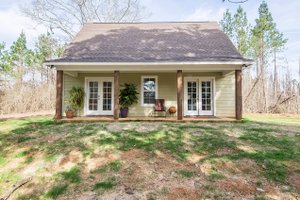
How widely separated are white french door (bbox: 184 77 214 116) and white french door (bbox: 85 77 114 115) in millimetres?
3913

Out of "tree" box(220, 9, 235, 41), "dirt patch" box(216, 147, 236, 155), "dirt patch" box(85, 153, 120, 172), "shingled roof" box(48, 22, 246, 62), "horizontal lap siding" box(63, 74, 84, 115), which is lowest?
"dirt patch" box(85, 153, 120, 172)

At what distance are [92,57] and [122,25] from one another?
5038 millimetres

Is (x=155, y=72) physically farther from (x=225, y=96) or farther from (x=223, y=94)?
(x=225, y=96)

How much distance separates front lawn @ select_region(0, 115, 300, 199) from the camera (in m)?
3.15

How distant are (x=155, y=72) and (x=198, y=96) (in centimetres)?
252

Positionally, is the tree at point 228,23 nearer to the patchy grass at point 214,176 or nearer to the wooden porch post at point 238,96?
the wooden porch post at point 238,96

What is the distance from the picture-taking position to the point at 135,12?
1958 centimetres

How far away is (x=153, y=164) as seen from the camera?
13.1 ft

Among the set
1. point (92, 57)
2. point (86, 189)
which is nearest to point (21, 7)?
point (92, 57)

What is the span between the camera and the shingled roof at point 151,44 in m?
8.26

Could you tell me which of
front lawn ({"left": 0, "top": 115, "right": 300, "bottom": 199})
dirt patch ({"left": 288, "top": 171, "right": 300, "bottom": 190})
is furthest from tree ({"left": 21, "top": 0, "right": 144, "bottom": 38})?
dirt patch ({"left": 288, "top": 171, "right": 300, "bottom": 190})

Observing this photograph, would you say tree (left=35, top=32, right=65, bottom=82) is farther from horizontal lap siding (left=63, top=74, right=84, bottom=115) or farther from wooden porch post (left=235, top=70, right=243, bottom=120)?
wooden porch post (left=235, top=70, right=243, bottom=120)

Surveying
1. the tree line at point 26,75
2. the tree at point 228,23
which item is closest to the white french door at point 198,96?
the tree at point 228,23

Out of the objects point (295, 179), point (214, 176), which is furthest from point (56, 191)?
point (295, 179)
